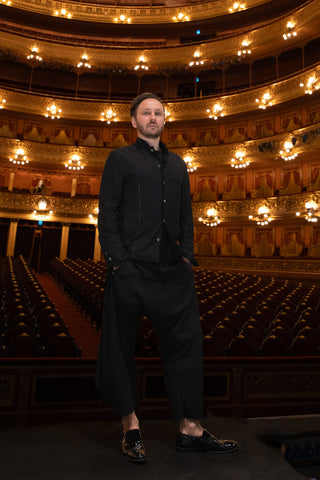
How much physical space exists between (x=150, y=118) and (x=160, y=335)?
3.42 ft

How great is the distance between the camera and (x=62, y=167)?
19.0 metres

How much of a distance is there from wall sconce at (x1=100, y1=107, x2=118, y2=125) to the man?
1786 cm

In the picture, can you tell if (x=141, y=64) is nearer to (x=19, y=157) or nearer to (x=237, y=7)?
(x=237, y=7)

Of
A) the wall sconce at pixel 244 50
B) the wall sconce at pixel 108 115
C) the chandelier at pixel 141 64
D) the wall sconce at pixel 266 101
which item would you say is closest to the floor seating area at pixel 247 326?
the wall sconce at pixel 266 101

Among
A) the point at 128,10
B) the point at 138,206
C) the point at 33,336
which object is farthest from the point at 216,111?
the point at 138,206

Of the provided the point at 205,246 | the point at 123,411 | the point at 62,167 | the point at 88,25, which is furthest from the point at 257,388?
the point at 88,25

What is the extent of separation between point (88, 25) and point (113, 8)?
193 centimetres

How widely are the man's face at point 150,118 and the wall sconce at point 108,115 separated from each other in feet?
57.9

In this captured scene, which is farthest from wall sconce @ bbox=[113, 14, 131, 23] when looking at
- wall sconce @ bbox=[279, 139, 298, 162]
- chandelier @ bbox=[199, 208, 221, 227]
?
chandelier @ bbox=[199, 208, 221, 227]

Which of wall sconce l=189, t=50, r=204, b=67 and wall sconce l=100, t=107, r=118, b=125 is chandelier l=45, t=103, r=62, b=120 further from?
wall sconce l=189, t=50, r=204, b=67

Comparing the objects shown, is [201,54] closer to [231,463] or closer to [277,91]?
[277,91]

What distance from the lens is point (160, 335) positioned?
1666 millimetres

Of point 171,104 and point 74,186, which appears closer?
point 171,104

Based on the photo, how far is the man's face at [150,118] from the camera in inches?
69.1
